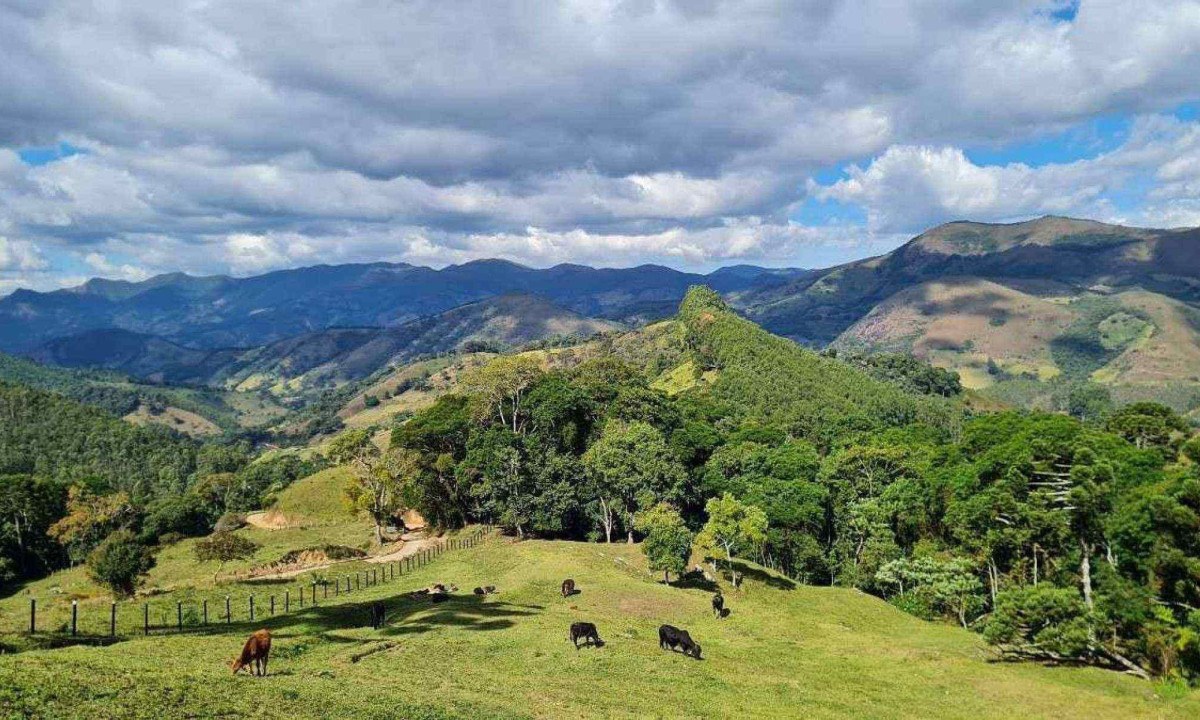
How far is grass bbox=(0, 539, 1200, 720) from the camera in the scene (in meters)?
24.5

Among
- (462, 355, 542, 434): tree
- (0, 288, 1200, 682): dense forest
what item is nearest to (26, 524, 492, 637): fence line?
(0, 288, 1200, 682): dense forest

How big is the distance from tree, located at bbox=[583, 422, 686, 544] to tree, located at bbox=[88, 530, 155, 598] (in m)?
53.0

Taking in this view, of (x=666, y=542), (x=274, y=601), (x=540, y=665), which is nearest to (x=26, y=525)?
(x=274, y=601)

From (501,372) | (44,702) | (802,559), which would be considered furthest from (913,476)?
(44,702)

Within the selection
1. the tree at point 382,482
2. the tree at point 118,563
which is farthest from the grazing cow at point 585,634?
the tree at point 382,482

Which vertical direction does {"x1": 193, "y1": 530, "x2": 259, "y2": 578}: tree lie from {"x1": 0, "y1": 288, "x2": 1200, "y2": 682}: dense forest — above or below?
below

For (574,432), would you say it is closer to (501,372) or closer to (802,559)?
(501,372)

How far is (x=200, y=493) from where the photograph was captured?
158000 millimetres

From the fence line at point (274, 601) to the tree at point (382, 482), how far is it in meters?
10.1

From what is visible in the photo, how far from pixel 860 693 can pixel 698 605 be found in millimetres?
21954

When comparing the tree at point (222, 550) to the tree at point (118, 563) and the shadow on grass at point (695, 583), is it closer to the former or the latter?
the tree at point (118, 563)

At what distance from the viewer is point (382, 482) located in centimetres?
9469

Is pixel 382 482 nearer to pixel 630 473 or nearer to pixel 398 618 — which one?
pixel 630 473

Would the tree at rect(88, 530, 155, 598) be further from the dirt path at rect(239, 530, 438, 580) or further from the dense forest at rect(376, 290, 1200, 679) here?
the dense forest at rect(376, 290, 1200, 679)
